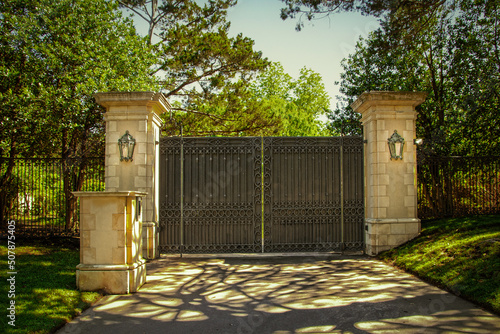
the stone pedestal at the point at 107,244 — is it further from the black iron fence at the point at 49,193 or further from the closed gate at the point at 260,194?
the black iron fence at the point at 49,193

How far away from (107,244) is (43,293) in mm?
975

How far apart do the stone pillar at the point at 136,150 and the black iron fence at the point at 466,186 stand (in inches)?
249

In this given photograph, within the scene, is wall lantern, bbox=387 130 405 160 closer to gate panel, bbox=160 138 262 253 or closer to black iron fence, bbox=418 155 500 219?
black iron fence, bbox=418 155 500 219

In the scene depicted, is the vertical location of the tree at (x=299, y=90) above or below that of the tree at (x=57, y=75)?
above

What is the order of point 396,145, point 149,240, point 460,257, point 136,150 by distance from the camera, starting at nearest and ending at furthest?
point 460,257 < point 149,240 < point 136,150 < point 396,145

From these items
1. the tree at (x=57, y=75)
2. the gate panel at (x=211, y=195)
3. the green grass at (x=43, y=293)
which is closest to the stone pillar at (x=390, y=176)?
the gate panel at (x=211, y=195)

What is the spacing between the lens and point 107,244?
5.54 meters

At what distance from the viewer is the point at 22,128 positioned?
1065 cm

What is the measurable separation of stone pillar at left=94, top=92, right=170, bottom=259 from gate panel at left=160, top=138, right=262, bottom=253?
1.42 ft

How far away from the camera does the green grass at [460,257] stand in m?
5.21

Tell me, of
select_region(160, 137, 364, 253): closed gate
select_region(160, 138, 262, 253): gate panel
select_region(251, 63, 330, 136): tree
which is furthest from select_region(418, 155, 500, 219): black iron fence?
select_region(251, 63, 330, 136): tree

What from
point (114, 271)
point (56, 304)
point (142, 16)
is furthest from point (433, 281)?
point (142, 16)

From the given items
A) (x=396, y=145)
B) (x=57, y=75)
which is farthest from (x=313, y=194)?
(x=57, y=75)

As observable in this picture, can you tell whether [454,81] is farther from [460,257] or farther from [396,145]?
[460,257]
